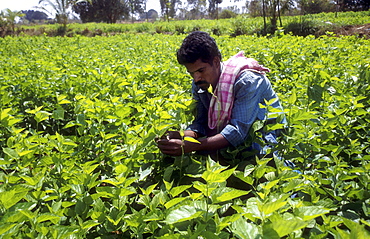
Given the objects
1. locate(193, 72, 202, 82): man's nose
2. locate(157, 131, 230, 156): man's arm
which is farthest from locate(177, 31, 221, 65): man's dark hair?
locate(157, 131, 230, 156): man's arm

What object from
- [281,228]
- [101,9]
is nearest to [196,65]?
[281,228]

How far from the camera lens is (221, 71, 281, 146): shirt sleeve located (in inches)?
74.9

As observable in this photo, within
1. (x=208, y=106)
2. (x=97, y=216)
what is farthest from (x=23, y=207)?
(x=208, y=106)

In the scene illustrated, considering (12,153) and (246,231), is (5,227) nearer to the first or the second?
(12,153)

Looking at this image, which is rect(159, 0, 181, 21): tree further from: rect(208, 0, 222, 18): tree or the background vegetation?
the background vegetation

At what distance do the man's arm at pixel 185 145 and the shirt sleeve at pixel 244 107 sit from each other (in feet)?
0.16

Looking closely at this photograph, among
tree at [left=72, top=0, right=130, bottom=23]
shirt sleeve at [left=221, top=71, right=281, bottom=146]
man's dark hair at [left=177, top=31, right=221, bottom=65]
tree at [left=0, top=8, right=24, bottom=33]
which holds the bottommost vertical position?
shirt sleeve at [left=221, top=71, right=281, bottom=146]

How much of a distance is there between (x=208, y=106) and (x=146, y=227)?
4.52ft

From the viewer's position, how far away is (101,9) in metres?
42.7

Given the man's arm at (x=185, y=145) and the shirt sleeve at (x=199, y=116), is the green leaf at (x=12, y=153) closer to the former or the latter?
the man's arm at (x=185, y=145)

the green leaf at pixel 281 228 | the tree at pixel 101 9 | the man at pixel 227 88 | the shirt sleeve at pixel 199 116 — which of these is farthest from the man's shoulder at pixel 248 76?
the tree at pixel 101 9

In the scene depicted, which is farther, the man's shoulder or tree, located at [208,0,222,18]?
tree, located at [208,0,222,18]

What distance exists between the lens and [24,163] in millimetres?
1663

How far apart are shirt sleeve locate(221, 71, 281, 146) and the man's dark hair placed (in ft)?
0.89
